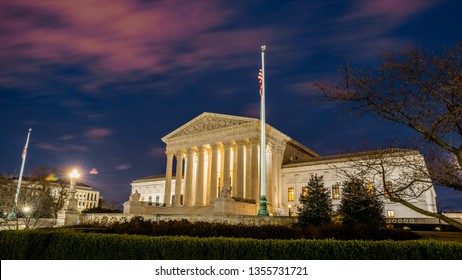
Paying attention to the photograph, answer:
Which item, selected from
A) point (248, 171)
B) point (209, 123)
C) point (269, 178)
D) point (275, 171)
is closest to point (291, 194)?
point (275, 171)

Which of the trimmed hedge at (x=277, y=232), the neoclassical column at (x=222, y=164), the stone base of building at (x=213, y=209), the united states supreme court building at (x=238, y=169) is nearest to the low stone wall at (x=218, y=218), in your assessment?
the stone base of building at (x=213, y=209)

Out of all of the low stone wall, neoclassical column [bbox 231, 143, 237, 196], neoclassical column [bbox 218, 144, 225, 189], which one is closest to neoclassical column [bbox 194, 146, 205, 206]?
neoclassical column [bbox 218, 144, 225, 189]

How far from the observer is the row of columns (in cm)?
4594

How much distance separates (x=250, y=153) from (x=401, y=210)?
2179cm

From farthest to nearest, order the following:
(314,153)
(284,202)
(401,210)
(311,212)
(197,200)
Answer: (314,153) → (284,202) → (197,200) → (401,210) → (311,212)

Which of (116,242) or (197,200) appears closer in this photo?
(116,242)

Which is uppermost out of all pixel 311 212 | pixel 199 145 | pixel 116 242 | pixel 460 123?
pixel 199 145

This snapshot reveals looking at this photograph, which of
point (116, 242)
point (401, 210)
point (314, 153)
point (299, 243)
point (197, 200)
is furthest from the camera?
point (314, 153)

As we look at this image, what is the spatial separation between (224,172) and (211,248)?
122ft

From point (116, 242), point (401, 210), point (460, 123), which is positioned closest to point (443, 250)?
point (460, 123)

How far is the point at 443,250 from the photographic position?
31.0 feet

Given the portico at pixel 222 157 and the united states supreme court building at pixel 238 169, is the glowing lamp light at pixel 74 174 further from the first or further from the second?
the portico at pixel 222 157

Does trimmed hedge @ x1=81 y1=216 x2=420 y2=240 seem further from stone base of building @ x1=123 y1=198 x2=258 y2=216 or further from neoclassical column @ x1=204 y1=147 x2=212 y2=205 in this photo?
neoclassical column @ x1=204 y1=147 x2=212 y2=205

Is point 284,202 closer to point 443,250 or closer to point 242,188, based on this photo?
point 242,188
